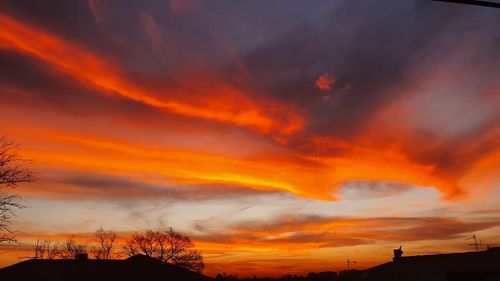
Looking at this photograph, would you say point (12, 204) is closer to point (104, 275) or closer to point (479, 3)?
point (104, 275)

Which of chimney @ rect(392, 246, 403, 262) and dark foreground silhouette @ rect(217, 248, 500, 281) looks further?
chimney @ rect(392, 246, 403, 262)

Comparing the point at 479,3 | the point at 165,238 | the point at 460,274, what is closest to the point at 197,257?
the point at 165,238

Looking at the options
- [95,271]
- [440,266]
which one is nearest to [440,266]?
[440,266]

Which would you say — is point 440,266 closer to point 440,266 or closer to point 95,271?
point 440,266

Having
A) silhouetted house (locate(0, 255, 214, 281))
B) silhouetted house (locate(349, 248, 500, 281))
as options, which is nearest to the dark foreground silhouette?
silhouetted house (locate(349, 248, 500, 281))

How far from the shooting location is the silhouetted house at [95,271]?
33.8m

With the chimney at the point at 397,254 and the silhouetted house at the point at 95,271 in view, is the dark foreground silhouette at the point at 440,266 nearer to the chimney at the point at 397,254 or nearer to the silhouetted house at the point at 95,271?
the chimney at the point at 397,254

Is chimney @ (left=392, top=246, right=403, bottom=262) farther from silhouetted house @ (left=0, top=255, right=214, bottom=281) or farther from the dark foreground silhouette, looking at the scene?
silhouetted house @ (left=0, top=255, right=214, bottom=281)

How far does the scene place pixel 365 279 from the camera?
168 feet

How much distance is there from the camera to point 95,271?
3438 centimetres

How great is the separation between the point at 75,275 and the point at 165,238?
5118 cm

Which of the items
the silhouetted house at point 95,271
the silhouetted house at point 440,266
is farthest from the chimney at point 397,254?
the silhouetted house at point 95,271

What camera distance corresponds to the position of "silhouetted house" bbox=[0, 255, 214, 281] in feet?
111

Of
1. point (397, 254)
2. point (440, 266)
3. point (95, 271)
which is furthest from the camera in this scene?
point (397, 254)
